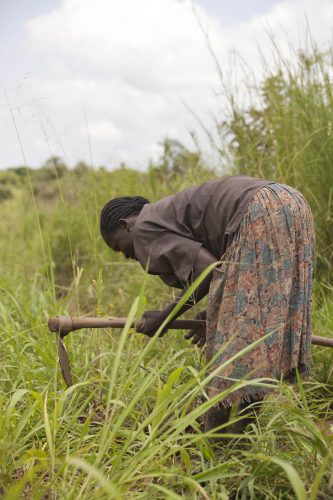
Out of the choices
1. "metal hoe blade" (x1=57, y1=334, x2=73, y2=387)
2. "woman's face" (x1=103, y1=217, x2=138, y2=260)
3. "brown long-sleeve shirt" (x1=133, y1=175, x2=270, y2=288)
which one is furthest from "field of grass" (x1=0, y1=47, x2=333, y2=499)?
"brown long-sleeve shirt" (x1=133, y1=175, x2=270, y2=288)

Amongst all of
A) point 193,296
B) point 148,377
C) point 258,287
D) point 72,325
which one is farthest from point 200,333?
point 148,377

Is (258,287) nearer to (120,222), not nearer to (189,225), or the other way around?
(189,225)

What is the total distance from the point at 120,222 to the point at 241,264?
0.59 m

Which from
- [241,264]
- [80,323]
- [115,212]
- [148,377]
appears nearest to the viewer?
[148,377]

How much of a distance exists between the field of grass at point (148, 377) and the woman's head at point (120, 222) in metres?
0.20

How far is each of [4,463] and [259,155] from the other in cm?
304

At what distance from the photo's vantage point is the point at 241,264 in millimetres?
2398

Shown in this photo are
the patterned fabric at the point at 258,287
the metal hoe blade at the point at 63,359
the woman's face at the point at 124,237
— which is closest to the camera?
the patterned fabric at the point at 258,287

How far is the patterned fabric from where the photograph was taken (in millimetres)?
2395

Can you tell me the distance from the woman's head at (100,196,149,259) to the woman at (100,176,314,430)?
83 mm

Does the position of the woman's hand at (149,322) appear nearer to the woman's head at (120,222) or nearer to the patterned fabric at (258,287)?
the patterned fabric at (258,287)

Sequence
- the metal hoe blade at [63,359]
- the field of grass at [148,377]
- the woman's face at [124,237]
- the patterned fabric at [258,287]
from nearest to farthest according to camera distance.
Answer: the field of grass at [148,377], the patterned fabric at [258,287], the metal hoe blade at [63,359], the woman's face at [124,237]

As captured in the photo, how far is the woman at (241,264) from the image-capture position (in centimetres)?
240

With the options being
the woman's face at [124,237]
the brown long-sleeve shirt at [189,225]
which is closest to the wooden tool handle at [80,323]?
the brown long-sleeve shirt at [189,225]
